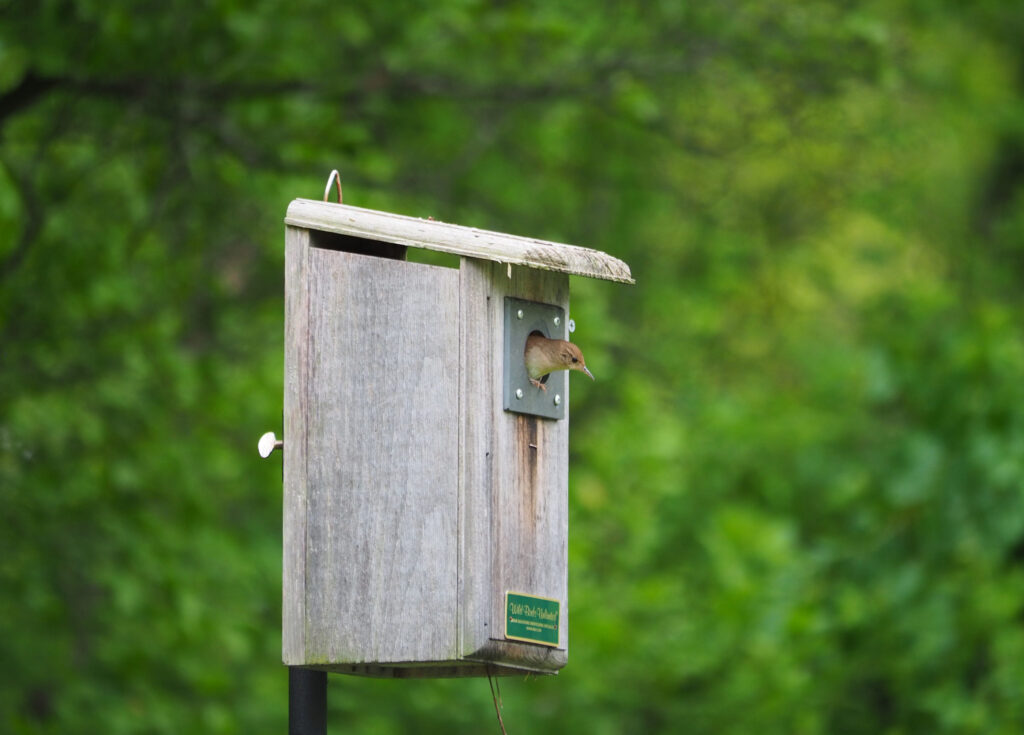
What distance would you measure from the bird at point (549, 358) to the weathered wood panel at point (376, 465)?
217 millimetres

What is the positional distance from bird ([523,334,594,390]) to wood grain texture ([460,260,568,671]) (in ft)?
0.33

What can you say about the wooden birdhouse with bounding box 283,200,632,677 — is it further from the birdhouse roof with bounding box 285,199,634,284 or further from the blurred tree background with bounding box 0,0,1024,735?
the blurred tree background with bounding box 0,0,1024,735

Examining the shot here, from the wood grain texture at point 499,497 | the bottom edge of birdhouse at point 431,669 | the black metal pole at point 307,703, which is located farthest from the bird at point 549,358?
the black metal pole at point 307,703

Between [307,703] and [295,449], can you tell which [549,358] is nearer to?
[295,449]

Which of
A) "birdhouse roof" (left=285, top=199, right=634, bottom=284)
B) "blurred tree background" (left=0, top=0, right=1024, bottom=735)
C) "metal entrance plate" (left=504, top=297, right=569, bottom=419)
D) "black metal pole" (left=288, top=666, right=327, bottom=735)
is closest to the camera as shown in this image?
→ "black metal pole" (left=288, top=666, right=327, bottom=735)

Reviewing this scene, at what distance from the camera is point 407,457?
3047 mm

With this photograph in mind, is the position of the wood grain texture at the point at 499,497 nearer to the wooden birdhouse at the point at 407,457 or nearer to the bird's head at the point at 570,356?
the wooden birdhouse at the point at 407,457

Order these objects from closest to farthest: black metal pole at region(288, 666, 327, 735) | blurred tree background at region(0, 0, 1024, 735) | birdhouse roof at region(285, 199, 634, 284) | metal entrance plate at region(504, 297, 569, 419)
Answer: black metal pole at region(288, 666, 327, 735) → birdhouse roof at region(285, 199, 634, 284) → metal entrance plate at region(504, 297, 569, 419) → blurred tree background at region(0, 0, 1024, 735)

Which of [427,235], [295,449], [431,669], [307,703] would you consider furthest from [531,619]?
[427,235]

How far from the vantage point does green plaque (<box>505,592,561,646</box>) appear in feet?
10.0

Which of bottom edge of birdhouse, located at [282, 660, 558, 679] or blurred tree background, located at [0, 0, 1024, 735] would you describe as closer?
bottom edge of birdhouse, located at [282, 660, 558, 679]

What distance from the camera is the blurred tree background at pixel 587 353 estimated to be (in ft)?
18.6

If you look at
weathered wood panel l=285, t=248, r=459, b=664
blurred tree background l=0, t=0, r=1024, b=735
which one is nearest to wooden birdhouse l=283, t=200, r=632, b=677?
weathered wood panel l=285, t=248, r=459, b=664

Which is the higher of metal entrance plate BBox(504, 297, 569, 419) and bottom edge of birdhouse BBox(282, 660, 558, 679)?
metal entrance plate BBox(504, 297, 569, 419)
